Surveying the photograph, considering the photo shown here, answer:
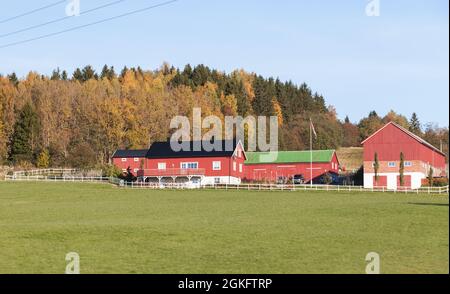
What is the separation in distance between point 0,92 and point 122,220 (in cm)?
8640

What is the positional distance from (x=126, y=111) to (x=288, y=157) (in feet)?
93.7

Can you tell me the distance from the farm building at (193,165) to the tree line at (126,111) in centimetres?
949

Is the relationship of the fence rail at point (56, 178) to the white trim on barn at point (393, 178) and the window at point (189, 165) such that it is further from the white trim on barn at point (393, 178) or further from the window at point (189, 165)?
the white trim on barn at point (393, 178)

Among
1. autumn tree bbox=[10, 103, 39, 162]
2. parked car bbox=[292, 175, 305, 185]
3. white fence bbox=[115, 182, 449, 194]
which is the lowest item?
white fence bbox=[115, 182, 449, 194]

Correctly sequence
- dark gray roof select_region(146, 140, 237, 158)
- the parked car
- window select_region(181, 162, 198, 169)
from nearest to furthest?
dark gray roof select_region(146, 140, 237, 158) < window select_region(181, 162, 198, 169) < the parked car

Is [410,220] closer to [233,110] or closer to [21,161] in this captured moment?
[21,161]

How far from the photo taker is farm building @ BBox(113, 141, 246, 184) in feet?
264

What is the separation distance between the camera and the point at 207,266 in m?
18.4

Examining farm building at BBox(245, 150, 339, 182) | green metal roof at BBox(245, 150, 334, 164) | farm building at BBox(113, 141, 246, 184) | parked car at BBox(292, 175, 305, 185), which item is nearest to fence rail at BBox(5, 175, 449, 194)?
farm building at BBox(113, 141, 246, 184)

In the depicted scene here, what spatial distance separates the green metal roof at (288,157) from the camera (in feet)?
312

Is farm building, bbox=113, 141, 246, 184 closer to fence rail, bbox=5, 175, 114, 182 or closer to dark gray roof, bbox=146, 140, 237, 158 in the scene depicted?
dark gray roof, bbox=146, 140, 237, 158

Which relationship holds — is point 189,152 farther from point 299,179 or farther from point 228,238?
point 228,238

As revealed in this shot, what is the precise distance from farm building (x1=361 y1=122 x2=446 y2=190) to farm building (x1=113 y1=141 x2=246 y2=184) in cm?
1654

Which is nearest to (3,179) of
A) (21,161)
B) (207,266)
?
(21,161)
